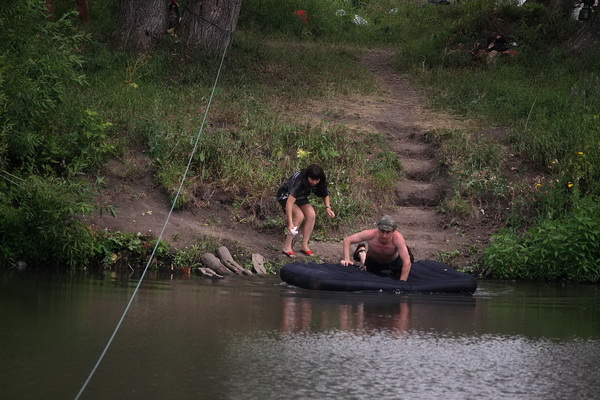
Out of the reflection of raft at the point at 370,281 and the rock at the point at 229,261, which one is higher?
the rock at the point at 229,261

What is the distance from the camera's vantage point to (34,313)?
10234 mm

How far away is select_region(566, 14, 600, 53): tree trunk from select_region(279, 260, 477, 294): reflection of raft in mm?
12513

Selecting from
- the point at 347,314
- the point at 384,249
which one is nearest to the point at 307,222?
the point at 384,249

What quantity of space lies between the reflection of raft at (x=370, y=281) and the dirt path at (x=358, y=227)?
2.29 metres

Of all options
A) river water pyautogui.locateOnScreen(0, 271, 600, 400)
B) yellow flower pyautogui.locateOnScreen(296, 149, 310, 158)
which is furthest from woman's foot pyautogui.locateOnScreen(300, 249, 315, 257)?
yellow flower pyautogui.locateOnScreen(296, 149, 310, 158)

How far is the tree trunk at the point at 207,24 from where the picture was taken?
22703 millimetres

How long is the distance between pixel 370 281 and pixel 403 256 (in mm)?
561

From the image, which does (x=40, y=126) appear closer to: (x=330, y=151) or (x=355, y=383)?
(x=330, y=151)

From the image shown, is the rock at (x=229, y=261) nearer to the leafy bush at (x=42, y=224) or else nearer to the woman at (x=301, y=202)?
the woman at (x=301, y=202)

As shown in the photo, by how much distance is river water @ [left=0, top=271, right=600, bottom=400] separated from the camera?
7371mm

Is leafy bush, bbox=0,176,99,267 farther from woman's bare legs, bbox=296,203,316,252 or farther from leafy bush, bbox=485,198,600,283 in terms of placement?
leafy bush, bbox=485,198,600,283

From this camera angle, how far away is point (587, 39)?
952 inches

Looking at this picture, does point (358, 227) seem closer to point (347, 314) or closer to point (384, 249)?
point (384, 249)

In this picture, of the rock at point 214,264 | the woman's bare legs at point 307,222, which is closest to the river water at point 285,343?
the rock at point 214,264
